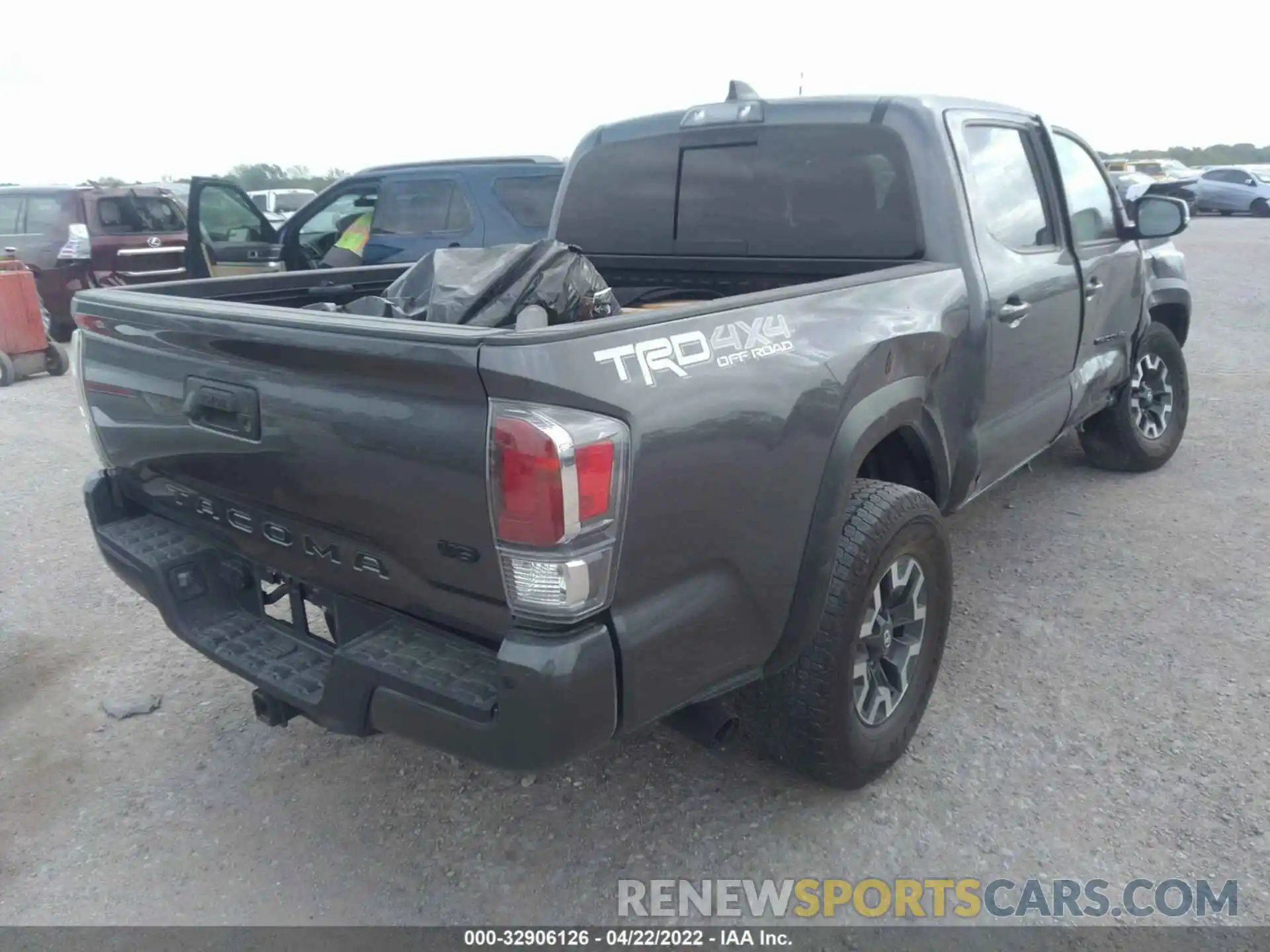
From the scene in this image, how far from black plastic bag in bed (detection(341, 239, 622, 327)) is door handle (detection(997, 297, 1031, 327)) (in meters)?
1.41

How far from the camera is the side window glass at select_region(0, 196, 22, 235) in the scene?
11.0 m

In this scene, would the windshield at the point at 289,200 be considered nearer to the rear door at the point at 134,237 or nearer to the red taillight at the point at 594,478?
the rear door at the point at 134,237

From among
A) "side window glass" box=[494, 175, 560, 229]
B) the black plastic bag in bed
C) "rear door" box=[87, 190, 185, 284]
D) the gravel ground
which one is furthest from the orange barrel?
the black plastic bag in bed

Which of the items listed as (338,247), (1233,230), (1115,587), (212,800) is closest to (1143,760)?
(1115,587)

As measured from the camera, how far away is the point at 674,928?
2.48m

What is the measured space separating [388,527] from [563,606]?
0.48m

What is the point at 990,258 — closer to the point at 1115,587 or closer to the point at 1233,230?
the point at 1115,587

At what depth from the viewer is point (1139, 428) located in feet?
18.2

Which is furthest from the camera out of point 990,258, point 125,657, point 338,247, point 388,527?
point 338,247

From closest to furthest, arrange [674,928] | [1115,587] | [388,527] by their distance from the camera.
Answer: [388,527] → [674,928] → [1115,587]

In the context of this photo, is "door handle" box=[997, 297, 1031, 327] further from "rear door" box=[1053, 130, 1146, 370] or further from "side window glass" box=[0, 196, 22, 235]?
"side window glass" box=[0, 196, 22, 235]

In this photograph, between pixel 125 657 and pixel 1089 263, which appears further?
pixel 1089 263

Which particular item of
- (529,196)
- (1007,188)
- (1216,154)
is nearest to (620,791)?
(1007,188)

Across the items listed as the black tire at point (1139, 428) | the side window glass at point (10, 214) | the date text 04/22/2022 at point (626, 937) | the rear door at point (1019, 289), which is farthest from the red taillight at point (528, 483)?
the side window glass at point (10, 214)
